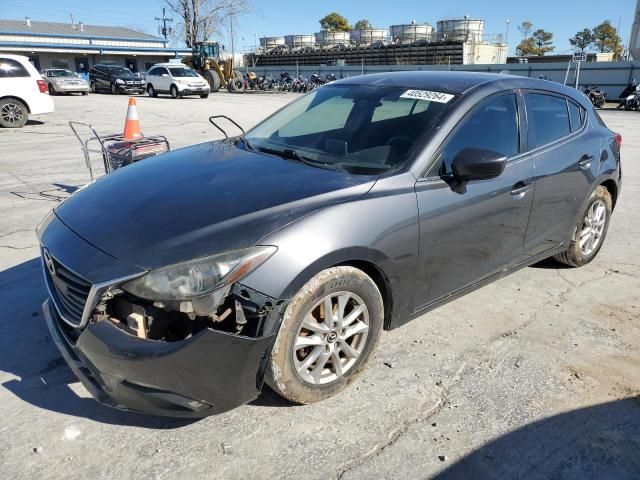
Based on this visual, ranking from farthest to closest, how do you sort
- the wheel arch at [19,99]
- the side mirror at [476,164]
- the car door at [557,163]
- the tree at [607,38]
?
the tree at [607,38] < the wheel arch at [19,99] < the car door at [557,163] < the side mirror at [476,164]

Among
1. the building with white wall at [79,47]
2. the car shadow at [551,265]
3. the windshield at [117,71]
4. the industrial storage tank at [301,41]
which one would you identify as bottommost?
the car shadow at [551,265]

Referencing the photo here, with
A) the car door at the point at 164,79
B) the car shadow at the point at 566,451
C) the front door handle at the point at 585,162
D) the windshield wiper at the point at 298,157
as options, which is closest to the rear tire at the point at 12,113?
the windshield wiper at the point at 298,157

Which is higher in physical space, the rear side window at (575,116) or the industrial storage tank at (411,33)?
the industrial storage tank at (411,33)

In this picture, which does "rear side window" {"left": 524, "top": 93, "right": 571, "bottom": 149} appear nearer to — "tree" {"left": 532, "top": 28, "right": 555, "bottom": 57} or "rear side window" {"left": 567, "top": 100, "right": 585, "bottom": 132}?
"rear side window" {"left": 567, "top": 100, "right": 585, "bottom": 132}

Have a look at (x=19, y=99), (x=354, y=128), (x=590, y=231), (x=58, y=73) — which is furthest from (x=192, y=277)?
(x=58, y=73)

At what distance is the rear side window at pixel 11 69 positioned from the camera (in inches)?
525

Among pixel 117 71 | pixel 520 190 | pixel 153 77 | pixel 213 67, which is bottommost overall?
pixel 520 190

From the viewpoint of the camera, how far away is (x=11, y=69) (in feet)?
44.2

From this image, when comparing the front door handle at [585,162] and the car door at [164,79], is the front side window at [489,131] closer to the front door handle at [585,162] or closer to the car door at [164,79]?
the front door handle at [585,162]

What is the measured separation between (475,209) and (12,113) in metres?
14.2

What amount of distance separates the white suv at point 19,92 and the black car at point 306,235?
1219 centimetres

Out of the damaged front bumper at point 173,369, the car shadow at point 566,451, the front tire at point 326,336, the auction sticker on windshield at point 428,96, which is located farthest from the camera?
the auction sticker on windshield at point 428,96

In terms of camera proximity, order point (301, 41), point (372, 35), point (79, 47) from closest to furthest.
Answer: point (79, 47) < point (372, 35) < point (301, 41)

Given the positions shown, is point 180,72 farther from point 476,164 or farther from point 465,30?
point 465,30
